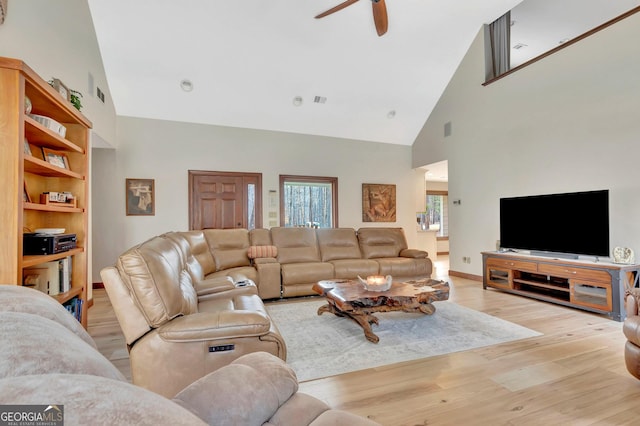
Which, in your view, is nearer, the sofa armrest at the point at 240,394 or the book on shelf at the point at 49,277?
the sofa armrest at the point at 240,394

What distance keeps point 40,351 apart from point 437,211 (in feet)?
32.9

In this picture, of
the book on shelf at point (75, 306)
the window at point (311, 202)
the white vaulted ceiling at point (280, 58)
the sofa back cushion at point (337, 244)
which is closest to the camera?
the book on shelf at point (75, 306)

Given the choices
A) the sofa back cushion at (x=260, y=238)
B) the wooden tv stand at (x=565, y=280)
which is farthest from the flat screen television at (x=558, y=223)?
the sofa back cushion at (x=260, y=238)

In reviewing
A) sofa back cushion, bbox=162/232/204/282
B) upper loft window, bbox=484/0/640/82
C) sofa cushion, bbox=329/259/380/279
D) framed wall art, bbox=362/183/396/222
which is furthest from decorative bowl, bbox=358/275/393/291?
upper loft window, bbox=484/0/640/82

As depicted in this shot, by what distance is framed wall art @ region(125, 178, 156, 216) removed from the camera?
17.4 ft

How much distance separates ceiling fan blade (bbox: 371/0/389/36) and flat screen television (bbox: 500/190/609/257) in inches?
121

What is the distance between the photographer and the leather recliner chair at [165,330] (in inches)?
63.0

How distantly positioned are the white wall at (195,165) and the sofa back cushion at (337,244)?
1606mm

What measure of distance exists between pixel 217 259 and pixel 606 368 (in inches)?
158

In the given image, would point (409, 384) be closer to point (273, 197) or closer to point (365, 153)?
point (273, 197)

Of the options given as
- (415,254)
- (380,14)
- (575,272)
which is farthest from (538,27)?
(415,254)

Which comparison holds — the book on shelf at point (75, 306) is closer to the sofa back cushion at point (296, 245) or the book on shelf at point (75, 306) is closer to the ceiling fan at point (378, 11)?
the sofa back cushion at point (296, 245)

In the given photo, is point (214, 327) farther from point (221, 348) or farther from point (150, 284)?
point (150, 284)

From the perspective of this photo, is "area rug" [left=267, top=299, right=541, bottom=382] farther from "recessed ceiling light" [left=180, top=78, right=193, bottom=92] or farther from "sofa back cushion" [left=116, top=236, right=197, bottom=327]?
"recessed ceiling light" [left=180, top=78, right=193, bottom=92]
